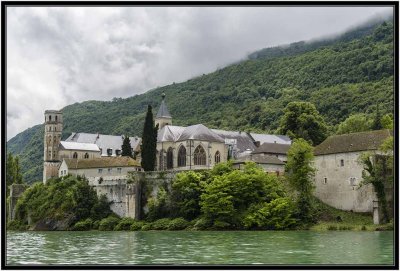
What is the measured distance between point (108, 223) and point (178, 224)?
28.0ft

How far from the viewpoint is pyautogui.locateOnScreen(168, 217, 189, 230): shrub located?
60.6 meters

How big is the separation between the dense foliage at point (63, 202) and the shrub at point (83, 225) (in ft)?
0.76

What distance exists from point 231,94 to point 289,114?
218 ft

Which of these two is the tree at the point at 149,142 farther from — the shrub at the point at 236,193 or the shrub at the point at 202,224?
the shrub at the point at 202,224

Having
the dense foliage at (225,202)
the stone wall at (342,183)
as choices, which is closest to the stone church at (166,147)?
the dense foliage at (225,202)

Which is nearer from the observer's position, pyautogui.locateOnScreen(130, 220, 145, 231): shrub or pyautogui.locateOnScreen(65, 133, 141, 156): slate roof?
pyautogui.locateOnScreen(130, 220, 145, 231): shrub

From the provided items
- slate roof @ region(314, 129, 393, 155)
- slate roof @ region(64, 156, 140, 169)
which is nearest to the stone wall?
slate roof @ region(314, 129, 393, 155)

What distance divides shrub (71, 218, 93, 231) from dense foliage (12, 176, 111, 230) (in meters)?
0.23

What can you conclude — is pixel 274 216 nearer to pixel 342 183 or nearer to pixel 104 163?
pixel 342 183

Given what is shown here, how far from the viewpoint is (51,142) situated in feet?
294

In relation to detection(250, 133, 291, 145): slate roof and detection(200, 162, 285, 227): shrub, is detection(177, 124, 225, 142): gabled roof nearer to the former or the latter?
detection(250, 133, 291, 145): slate roof

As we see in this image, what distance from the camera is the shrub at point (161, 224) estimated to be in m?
61.8

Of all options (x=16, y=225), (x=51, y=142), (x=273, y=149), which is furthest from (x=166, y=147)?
(x=16, y=225)

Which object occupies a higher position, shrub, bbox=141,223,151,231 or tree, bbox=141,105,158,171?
tree, bbox=141,105,158,171
